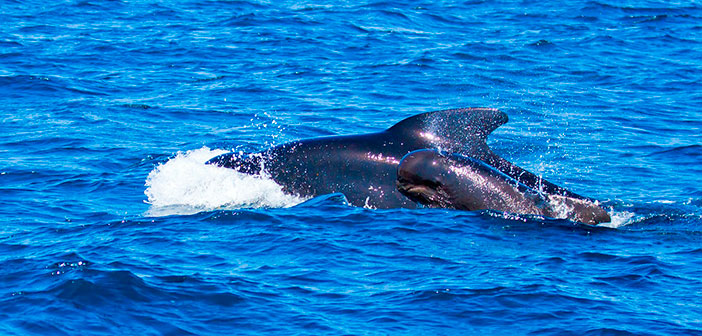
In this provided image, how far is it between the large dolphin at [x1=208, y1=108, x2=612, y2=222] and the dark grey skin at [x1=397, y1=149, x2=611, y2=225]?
0.39 meters

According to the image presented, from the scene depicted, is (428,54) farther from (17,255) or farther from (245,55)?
(17,255)

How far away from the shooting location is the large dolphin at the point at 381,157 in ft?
44.4

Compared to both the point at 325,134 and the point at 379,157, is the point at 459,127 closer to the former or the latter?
the point at 379,157

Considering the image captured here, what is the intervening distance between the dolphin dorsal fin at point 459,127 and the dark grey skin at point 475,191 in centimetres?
70

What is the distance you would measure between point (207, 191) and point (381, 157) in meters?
2.56

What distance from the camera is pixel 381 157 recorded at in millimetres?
13883

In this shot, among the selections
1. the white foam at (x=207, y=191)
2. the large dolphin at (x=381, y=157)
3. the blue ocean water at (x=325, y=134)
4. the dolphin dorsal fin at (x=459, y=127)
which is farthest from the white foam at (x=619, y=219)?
the white foam at (x=207, y=191)

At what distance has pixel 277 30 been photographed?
28938mm

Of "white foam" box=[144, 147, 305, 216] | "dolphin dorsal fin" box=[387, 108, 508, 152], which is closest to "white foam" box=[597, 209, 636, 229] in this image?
"dolphin dorsal fin" box=[387, 108, 508, 152]

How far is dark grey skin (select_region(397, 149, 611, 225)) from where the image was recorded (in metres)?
12.4

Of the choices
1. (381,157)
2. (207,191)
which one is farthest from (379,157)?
(207,191)

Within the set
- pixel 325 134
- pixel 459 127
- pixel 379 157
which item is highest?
pixel 459 127

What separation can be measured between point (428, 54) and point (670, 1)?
1222 centimetres

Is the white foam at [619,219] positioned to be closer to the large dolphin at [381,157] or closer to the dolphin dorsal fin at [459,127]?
the large dolphin at [381,157]
